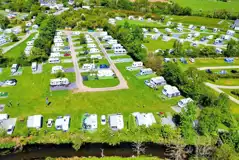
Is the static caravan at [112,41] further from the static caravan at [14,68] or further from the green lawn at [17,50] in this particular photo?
the static caravan at [14,68]

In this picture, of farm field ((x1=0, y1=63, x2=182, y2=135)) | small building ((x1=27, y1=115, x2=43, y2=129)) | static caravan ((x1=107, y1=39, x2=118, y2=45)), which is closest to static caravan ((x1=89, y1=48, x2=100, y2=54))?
static caravan ((x1=107, y1=39, x2=118, y2=45))

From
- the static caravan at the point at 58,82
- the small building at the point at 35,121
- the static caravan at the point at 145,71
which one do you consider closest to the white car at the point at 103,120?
the small building at the point at 35,121

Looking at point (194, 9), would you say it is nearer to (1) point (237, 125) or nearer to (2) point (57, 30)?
(2) point (57, 30)

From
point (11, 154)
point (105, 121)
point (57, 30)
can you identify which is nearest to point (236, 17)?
point (57, 30)

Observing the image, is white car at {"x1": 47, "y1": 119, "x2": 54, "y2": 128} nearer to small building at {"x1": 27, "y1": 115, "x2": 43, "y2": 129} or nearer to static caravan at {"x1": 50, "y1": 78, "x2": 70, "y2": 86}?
small building at {"x1": 27, "y1": 115, "x2": 43, "y2": 129}

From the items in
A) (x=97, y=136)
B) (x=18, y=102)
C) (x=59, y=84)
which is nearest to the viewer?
(x=97, y=136)
